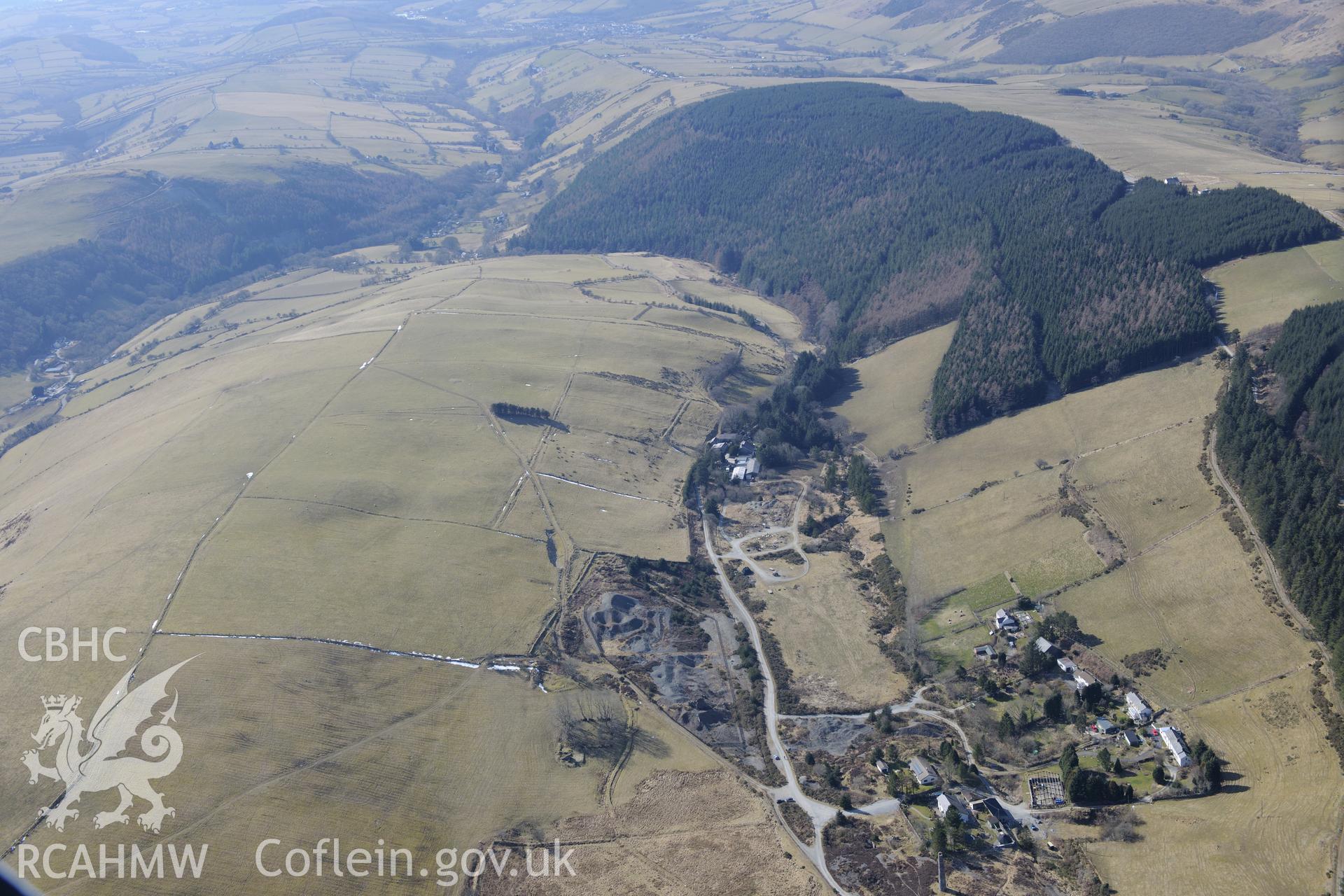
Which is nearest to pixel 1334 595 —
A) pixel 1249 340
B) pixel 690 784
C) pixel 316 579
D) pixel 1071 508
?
pixel 1071 508

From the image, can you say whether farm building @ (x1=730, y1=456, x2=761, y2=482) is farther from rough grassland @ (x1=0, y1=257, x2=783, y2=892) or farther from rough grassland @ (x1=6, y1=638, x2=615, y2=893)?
rough grassland @ (x1=6, y1=638, x2=615, y2=893)

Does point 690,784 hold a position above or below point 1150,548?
below

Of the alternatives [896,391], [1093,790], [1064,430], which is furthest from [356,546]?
[1064,430]

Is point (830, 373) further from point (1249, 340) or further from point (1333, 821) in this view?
point (1333, 821)

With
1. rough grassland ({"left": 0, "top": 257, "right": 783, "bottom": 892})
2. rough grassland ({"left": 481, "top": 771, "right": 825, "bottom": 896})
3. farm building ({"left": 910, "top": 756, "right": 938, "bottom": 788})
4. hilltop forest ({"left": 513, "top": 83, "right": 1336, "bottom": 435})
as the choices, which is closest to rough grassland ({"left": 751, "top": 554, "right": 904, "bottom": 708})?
farm building ({"left": 910, "top": 756, "right": 938, "bottom": 788})

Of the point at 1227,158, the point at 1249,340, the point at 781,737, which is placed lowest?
the point at 781,737

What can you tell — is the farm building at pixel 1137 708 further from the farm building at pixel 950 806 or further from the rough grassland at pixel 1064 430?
the rough grassland at pixel 1064 430

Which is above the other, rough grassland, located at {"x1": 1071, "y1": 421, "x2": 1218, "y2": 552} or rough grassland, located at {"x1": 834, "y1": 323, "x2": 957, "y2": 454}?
rough grassland, located at {"x1": 1071, "y1": 421, "x2": 1218, "y2": 552}
